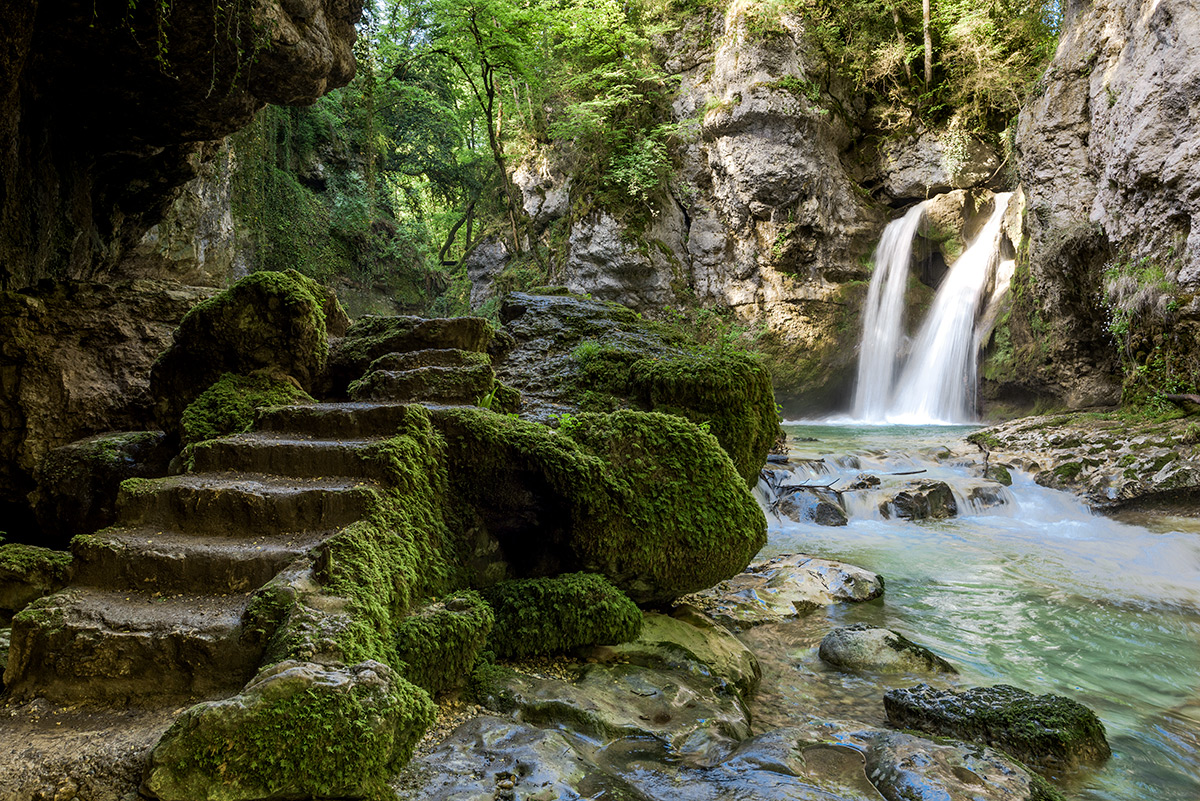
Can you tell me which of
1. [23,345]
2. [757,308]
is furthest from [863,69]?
[23,345]

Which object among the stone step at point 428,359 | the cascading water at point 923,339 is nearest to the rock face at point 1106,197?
the cascading water at point 923,339

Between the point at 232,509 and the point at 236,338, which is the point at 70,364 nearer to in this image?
the point at 236,338

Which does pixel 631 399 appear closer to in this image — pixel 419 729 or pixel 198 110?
pixel 419 729

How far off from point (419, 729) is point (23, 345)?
5333 millimetres

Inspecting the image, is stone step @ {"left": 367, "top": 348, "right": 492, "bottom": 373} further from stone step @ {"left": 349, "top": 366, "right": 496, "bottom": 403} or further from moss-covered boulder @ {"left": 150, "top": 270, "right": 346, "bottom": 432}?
moss-covered boulder @ {"left": 150, "top": 270, "right": 346, "bottom": 432}

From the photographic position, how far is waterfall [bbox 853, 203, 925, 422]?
17.4m

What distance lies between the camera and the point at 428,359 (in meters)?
5.25

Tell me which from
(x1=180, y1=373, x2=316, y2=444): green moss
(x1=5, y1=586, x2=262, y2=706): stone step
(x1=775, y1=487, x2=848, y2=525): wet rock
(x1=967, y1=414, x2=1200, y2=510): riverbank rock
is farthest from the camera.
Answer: (x1=775, y1=487, x2=848, y2=525): wet rock

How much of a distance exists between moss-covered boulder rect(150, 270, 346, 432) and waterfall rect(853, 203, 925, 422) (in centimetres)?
1574

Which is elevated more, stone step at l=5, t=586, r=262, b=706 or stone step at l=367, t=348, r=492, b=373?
stone step at l=367, t=348, r=492, b=373

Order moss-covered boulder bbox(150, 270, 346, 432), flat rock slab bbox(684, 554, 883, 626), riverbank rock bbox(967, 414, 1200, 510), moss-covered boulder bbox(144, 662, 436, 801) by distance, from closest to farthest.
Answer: moss-covered boulder bbox(144, 662, 436, 801)
moss-covered boulder bbox(150, 270, 346, 432)
flat rock slab bbox(684, 554, 883, 626)
riverbank rock bbox(967, 414, 1200, 510)

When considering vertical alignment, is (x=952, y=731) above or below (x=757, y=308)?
below

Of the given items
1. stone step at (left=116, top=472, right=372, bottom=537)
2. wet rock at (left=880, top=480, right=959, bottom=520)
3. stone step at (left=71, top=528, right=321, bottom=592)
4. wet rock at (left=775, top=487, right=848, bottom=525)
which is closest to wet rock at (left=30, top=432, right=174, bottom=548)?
stone step at (left=116, top=472, right=372, bottom=537)

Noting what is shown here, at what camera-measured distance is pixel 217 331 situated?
4867mm
